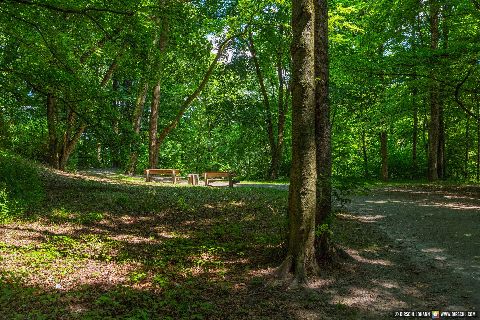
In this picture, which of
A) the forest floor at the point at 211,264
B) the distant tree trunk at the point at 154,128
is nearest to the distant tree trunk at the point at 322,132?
the forest floor at the point at 211,264

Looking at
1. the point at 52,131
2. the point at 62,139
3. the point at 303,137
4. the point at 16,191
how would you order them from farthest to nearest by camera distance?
1. the point at 62,139
2. the point at 52,131
3. the point at 16,191
4. the point at 303,137

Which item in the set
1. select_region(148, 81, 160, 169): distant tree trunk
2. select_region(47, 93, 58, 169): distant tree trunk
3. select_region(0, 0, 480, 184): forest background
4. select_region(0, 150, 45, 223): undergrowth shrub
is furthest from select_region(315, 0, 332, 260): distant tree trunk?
select_region(148, 81, 160, 169): distant tree trunk

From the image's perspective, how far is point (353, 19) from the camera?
23141 mm

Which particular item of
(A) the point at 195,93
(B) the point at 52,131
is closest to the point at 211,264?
(B) the point at 52,131

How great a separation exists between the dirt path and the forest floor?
0.03 meters

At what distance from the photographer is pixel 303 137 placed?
5.76 meters

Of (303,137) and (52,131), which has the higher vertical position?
(52,131)

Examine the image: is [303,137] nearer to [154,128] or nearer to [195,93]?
[195,93]

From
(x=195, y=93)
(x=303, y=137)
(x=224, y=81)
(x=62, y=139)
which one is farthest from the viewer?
(x=224, y=81)

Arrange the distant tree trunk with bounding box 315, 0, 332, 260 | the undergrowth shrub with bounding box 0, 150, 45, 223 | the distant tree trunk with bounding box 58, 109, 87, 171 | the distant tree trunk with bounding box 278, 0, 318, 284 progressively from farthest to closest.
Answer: the distant tree trunk with bounding box 58, 109, 87, 171, the undergrowth shrub with bounding box 0, 150, 45, 223, the distant tree trunk with bounding box 315, 0, 332, 260, the distant tree trunk with bounding box 278, 0, 318, 284

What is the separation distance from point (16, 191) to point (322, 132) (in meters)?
8.26

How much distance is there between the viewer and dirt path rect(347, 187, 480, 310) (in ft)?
18.8

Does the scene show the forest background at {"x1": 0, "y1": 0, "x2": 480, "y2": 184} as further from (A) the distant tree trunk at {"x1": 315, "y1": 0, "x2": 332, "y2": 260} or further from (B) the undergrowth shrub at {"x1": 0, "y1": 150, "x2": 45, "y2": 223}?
(A) the distant tree trunk at {"x1": 315, "y1": 0, "x2": 332, "y2": 260}

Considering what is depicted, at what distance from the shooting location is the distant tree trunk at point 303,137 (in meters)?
5.71
